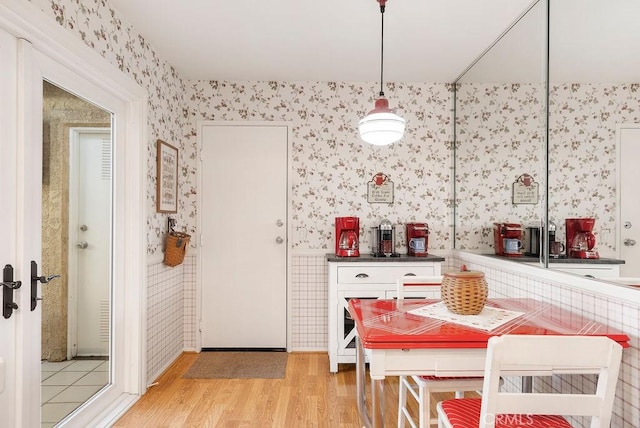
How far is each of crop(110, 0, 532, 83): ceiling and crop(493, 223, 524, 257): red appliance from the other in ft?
4.42

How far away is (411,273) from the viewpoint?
10.2 ft

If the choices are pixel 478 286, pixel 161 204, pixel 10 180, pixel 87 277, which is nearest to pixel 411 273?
pixel 478 286

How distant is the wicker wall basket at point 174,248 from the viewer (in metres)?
2.98

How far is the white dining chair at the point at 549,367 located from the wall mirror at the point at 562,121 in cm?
69

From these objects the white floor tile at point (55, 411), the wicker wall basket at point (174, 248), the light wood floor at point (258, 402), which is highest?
the wicker wall basket at point (174, 248)

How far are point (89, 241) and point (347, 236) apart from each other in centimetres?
190

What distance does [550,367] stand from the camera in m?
1.13

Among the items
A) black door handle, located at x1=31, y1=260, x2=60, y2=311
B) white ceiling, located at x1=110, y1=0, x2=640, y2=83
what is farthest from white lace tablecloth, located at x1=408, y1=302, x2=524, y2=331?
black door handle, located at x1=31, y1=260, x2=60, y2=311

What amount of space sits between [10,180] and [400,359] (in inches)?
69.9

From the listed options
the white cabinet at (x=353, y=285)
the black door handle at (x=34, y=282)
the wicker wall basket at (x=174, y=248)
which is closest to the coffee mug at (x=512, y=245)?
the white cabinet at (x=353, y=285)

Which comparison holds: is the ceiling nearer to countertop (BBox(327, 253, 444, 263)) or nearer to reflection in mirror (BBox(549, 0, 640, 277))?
reflection in mirror (BBox(549, 0, 640, 277))

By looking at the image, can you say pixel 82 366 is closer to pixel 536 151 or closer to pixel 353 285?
pixel 353 285

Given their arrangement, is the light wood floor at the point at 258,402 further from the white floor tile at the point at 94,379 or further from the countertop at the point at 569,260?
the countertop at the point at 569,260

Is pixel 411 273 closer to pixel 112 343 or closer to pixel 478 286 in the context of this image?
pixel 478 286
